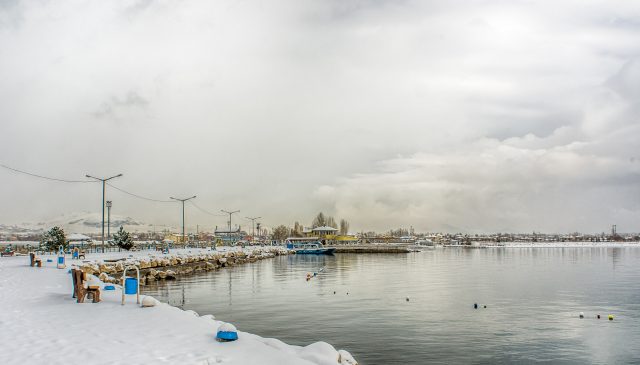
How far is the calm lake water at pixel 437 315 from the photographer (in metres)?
24.1

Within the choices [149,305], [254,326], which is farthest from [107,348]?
[254,326]

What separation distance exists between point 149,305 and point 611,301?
37926mm

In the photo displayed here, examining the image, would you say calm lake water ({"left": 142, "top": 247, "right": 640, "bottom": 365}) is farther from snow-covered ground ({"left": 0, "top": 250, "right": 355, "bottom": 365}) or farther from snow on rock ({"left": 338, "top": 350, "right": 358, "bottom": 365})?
snow-covered ground ({"left": 0, "top": 250, "right": 355, "bottom": 365})

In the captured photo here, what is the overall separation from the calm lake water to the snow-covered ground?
6655mm

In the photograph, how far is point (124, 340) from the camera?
1673cm

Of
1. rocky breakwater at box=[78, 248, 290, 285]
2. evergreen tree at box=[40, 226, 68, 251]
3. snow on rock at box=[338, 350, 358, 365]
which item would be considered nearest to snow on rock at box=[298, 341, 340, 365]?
snow on rock at box=[338, 350, 358, 365]

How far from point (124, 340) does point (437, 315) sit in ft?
76.8

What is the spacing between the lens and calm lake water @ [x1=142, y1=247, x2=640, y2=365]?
79.2 feet

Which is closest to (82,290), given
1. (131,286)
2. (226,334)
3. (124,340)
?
(131,286)

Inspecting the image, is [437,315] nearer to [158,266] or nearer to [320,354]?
[320,354]

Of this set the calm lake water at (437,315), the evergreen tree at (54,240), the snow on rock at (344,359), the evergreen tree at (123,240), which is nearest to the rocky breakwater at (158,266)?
the calm lake water at (437,315)

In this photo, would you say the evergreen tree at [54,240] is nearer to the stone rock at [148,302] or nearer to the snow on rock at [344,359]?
the stone rock at [148,302]

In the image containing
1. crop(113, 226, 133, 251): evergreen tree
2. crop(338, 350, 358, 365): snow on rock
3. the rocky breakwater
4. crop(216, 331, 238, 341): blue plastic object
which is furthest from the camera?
crop(113, 226, 133, 251): evergreen tree

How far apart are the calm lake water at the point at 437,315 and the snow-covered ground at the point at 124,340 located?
6655 mm
